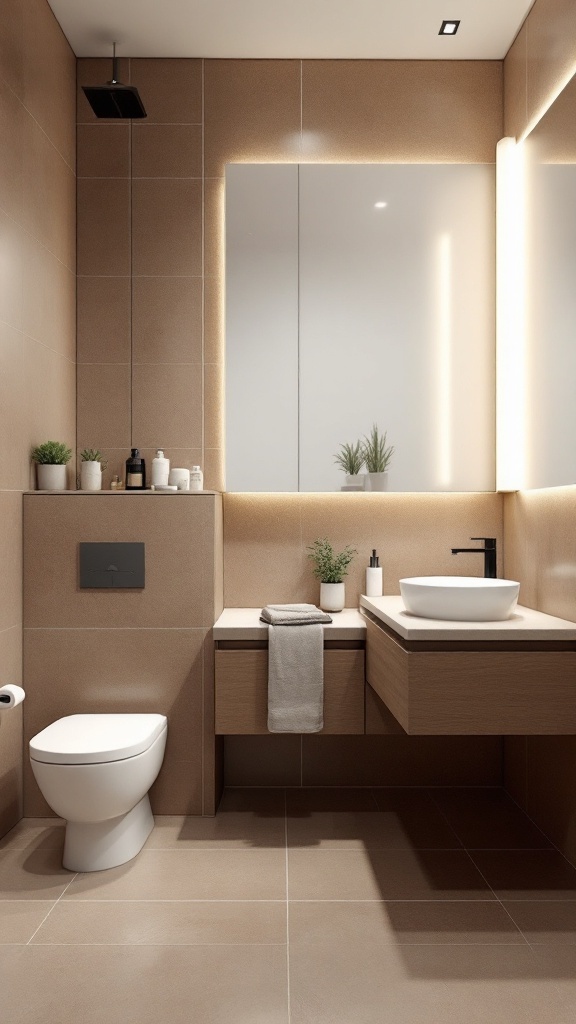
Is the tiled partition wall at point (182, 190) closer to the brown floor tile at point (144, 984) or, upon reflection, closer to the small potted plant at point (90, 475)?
the small potted plant at point (90, 475)

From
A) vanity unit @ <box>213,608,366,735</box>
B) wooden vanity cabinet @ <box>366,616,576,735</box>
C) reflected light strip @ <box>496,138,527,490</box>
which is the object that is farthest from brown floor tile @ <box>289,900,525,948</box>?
reflected light strip @ <box>496,138,527,490</box>

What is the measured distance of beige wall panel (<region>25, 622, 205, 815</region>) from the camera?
9.02 feet

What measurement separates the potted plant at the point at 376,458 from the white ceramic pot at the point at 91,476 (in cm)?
110

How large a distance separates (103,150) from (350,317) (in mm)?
1272

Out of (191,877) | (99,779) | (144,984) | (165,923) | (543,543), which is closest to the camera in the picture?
(144,984)

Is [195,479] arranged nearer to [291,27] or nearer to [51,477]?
[51,477]

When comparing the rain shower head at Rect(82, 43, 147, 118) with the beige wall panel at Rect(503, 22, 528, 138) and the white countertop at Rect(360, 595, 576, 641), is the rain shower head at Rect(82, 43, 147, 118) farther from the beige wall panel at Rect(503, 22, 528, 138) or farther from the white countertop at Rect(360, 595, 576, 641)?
the white countertop at Rect(360, 595, 576, 641)

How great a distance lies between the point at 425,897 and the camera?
221 cm

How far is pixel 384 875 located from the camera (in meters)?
2.35

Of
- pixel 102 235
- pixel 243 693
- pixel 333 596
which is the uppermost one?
pixel 102 235

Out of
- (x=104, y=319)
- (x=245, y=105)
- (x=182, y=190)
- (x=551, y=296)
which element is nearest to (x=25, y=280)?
(x=104, y=319)

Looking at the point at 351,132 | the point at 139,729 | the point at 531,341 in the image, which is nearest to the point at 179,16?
the point at 351,132

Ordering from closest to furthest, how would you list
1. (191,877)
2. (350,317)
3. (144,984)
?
(144,984) < (191,877) < (350,317)

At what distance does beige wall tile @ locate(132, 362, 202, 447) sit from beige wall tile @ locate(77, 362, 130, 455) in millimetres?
43
